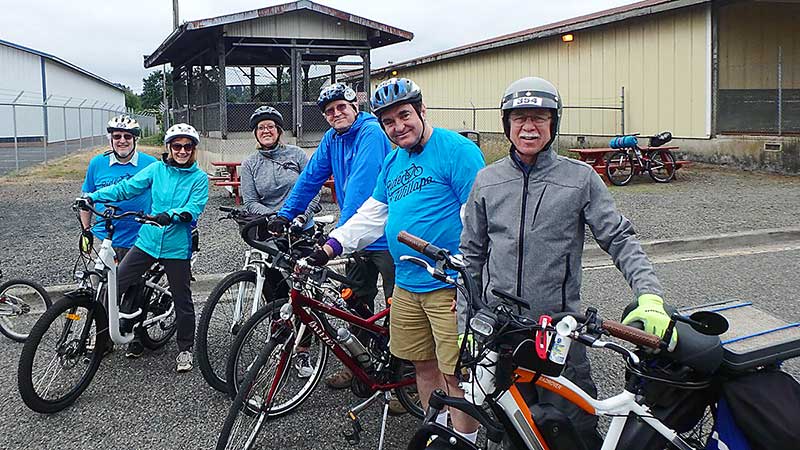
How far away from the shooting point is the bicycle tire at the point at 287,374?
3.64 metres

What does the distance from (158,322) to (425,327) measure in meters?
2.69

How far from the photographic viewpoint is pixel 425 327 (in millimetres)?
3479

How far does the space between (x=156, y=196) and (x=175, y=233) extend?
0.34 metres

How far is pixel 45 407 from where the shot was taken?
4266 mm

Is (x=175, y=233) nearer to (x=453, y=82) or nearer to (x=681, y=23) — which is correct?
(x=681, y=23)

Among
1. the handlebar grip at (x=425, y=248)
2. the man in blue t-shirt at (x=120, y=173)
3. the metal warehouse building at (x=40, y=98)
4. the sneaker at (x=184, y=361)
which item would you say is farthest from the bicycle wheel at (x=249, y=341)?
the metal warehouse building at (x=40, y=98)

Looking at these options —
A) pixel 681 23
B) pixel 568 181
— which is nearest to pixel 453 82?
pixel 681 23

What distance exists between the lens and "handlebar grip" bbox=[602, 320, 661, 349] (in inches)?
82.0

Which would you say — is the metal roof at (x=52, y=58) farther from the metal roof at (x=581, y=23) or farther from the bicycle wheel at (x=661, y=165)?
the bicycle wheel at (x=661, y=165)

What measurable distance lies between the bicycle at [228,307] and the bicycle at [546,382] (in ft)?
6.80

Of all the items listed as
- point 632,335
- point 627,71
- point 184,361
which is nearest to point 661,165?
point 627,71

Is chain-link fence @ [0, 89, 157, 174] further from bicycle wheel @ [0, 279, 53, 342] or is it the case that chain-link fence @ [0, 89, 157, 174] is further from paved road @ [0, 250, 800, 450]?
paved road @ [0, 250, 800, 450]

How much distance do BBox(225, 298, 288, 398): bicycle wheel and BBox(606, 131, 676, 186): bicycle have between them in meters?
12.4

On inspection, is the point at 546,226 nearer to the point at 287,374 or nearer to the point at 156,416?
the point at 287,374
